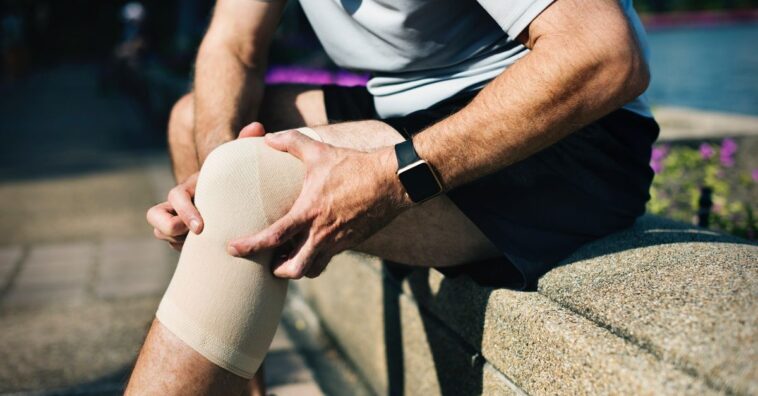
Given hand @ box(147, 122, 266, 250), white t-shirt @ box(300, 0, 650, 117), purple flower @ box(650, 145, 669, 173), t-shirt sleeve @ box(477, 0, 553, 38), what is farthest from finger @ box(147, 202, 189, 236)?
purple flower @ box(650, 145, 669, 173)

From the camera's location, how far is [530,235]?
1.52m

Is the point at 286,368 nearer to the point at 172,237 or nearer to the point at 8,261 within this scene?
the point at 172,237

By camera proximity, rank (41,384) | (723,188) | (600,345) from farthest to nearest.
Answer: (723,188) → (41,384) → (600,345)

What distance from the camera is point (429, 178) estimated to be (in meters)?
1.35

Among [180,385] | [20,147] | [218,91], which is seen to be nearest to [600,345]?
[180,385]

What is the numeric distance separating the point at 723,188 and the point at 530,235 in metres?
Result: 2.04

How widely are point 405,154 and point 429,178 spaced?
0.20ft

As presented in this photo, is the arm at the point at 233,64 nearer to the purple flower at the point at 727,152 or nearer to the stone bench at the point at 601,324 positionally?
the stone bench at the point at 601,324

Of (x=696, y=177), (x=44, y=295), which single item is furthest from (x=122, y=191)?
(x=696, y=177)

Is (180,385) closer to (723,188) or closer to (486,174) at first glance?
(486,174)

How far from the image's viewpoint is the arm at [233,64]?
193 centimetres

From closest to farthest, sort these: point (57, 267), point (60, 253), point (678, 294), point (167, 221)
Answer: point (678, 294)
point (167, 221)
point (57, 267)
point (60, 253)

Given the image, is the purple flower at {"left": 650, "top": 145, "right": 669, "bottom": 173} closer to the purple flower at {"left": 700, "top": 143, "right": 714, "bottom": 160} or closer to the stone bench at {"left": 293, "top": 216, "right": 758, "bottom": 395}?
the purple flower at {"left": 700, "top": 143, "right": 714, "bottom": 160}

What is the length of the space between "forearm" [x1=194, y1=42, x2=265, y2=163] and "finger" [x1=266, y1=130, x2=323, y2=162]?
0.52m
